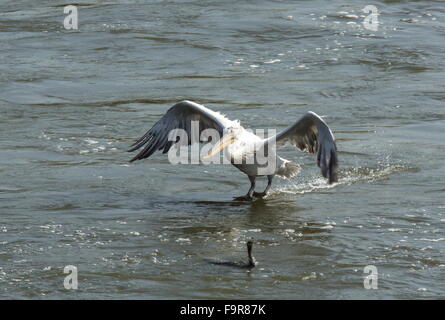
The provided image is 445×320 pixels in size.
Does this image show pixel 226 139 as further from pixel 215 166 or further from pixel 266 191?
pixel 215 166

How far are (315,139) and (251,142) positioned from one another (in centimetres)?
59

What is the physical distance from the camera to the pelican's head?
965 cm

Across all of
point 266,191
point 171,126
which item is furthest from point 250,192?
point 171,126

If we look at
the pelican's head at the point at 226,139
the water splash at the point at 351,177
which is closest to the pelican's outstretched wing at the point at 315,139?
the pelican's head at the point at 226,139

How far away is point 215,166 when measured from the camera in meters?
10.8

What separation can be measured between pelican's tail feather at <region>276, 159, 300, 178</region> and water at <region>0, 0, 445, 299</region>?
18cm

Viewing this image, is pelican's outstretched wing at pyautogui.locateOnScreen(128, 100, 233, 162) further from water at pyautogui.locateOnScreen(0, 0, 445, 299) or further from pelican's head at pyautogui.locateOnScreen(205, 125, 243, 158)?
pelican's head at pyautogui.locateOnScreen(205, 125, 243, 158)

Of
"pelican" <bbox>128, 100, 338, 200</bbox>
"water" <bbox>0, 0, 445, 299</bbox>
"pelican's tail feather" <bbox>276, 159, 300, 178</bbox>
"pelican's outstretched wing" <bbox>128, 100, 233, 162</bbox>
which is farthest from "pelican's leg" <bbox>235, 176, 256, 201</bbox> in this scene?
"pelican's outstretched wing" <bbox>128, 100, 233, 162</bbox>

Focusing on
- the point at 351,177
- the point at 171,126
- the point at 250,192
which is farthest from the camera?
the point at 171,126

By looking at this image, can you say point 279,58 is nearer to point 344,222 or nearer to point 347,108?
point 347,108

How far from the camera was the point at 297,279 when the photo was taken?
24.5 ft

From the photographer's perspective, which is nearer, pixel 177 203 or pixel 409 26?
pixel 177 203
